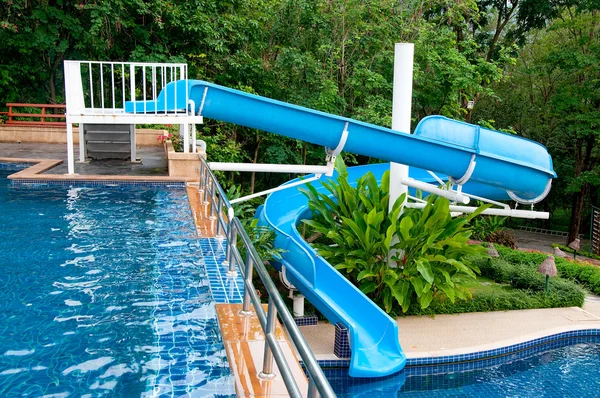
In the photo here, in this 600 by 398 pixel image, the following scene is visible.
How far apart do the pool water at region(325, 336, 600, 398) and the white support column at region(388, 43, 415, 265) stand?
2665mm

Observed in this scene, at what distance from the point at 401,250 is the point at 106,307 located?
23.8ft

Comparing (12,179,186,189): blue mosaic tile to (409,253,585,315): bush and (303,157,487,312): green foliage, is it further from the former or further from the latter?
(409,253,585,315): bush

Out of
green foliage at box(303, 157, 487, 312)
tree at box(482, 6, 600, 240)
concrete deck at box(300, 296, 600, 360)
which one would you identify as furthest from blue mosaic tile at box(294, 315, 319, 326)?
tree at box(482, 6, 600, 240)

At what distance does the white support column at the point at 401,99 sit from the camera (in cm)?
1138

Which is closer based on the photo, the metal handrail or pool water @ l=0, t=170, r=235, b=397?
the metal handrail

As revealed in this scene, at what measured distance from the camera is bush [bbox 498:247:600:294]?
1505 cm

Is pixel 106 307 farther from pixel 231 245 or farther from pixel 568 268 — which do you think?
pixel 568 268

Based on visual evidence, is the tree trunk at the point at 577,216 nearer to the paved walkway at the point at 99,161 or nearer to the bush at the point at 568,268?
the bush at the point at 568,268

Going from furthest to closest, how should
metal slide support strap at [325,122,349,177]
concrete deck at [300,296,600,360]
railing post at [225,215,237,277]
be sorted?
metal slide support strap at [325,122,349,177] → concrete deck at [300,296,600,360] → railing post at [225,215,237,277]

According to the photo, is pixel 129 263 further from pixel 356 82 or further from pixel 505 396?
pixel 356 82

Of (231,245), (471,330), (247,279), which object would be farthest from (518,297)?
(247,279)

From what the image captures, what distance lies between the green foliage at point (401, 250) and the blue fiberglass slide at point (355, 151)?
2.63 feet

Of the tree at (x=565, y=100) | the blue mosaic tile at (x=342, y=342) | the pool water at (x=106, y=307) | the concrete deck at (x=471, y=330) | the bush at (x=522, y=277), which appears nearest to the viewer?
the pool water at (x=106, y=307)

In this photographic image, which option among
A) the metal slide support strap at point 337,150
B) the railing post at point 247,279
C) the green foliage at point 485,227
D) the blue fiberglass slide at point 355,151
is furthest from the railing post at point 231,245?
the green foliage at point 485,227
